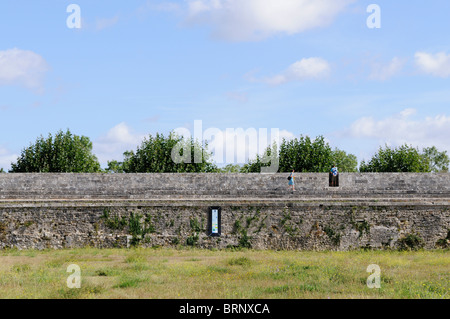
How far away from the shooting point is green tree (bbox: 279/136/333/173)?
53188mm

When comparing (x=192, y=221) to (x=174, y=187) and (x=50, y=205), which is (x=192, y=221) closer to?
(x=174, y=187)

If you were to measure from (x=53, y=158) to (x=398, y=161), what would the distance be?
115 feet

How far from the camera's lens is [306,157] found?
53.4 meters

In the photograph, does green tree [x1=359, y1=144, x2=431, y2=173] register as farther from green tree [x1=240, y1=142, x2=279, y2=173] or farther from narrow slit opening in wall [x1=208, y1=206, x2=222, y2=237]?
narrow slit opening in wall [x1=208, y1=206, x2=222, y2=237]

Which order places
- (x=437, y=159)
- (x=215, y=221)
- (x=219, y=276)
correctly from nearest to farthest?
(x=219, y=276) < (x=215, y=221) < (x=437, y=159)

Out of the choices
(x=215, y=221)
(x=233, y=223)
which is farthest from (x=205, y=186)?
(x=233, y=223)

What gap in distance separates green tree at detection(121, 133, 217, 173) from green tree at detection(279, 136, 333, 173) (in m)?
7.54

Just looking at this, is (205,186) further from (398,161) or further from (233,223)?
(398,161)

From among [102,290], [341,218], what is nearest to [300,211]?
[341,218]

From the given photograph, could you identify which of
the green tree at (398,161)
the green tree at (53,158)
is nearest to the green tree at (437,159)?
the green tree at (398,161)

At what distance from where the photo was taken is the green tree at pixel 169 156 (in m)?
51.6

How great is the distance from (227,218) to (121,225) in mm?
5255

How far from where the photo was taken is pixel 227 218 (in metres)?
26.4

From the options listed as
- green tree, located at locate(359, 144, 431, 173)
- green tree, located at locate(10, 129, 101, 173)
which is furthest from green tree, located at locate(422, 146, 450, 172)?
green tree, located at locate(10, 129, 101, 173)
